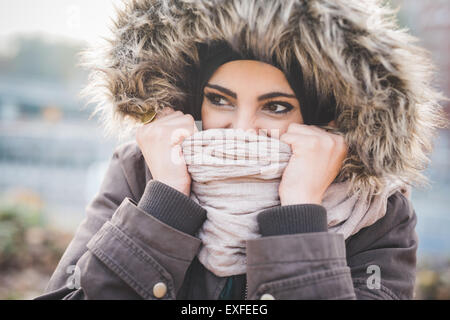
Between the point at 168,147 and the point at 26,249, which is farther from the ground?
the point at 168,147

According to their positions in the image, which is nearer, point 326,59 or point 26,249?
point 326,59

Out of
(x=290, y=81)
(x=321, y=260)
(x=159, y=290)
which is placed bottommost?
(x=159, y=290)

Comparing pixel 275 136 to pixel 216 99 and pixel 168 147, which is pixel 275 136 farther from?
pixel 168 147

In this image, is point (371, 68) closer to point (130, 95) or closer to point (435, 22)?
point (130, 95)

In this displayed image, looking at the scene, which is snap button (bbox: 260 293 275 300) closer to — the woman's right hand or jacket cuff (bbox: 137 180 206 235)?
jacket cuff (bbox: 137 180 206 235)

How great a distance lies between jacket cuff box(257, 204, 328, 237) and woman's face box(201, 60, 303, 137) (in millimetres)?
370

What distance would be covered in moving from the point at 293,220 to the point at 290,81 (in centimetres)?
60

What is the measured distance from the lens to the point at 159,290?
4.46 ft

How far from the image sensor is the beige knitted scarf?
4.85 feet

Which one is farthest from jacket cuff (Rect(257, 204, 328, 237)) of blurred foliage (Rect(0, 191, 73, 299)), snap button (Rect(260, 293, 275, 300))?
blurred foliage (Rect(0, 191, 73, 299))

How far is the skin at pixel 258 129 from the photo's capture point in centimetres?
152

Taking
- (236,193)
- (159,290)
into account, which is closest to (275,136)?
(236,193)

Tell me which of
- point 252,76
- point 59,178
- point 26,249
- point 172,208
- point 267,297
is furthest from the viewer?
point 59,178

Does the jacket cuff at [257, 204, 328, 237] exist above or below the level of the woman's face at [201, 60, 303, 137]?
below
